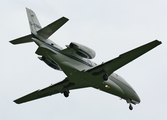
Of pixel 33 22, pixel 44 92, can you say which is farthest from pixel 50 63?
pixel 44 92

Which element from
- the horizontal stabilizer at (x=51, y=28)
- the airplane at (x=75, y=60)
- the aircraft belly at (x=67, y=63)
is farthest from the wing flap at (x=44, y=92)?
the horizontal stabilizer at (x=51, y=28)

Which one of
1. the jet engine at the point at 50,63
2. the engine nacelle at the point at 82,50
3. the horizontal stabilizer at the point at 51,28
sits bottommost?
the jet engine at the point at 50,63

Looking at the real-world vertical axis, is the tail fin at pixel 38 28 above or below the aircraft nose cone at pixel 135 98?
above

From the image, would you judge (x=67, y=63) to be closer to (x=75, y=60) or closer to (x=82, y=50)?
(x=75, y=60)

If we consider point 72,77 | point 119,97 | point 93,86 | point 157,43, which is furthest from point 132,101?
point 157,43

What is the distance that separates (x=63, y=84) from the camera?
4000cm

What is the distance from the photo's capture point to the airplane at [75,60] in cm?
3462

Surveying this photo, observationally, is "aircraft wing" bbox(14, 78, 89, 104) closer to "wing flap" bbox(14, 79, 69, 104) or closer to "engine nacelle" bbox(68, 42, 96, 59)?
"wing flap" bbox(14, 79, 69, 104)

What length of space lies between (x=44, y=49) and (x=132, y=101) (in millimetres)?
12274

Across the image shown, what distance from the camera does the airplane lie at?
34625 millimetres

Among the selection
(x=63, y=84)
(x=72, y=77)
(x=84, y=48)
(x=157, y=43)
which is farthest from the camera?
(x=63, y=84)

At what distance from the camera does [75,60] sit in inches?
1444

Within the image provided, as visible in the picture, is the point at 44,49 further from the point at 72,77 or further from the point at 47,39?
the point at 72,77

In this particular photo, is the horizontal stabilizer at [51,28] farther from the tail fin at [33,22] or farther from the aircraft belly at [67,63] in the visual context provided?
the aircraft belly at [67,63]
